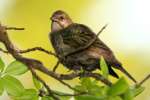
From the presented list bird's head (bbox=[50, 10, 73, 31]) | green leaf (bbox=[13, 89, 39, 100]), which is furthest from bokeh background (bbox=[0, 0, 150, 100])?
green leaf (bbox=[13, 89, 39, 100])

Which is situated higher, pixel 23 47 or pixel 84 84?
pixel 84 84

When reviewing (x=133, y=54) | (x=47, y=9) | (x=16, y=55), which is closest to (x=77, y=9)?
(x=47, y=9)

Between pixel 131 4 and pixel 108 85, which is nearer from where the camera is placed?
pixel 108 85

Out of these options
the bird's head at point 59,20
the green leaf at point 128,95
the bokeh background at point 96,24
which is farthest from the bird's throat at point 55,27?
the green leaf at point 128,95

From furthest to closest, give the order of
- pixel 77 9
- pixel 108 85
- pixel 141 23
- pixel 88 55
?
pixel 141 23 → pixel 77 9 → pixel 88 55 → pixel 108 85

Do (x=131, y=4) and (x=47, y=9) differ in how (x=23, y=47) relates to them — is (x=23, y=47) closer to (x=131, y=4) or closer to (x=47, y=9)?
(x=47, y=9)

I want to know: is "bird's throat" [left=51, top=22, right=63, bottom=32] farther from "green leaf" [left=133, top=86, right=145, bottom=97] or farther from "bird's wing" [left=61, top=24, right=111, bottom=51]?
"green leaf" [left=133, top=86, right=145, bottom=97]

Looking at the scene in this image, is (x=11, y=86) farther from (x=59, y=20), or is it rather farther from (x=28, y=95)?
(x=59, y=20)
